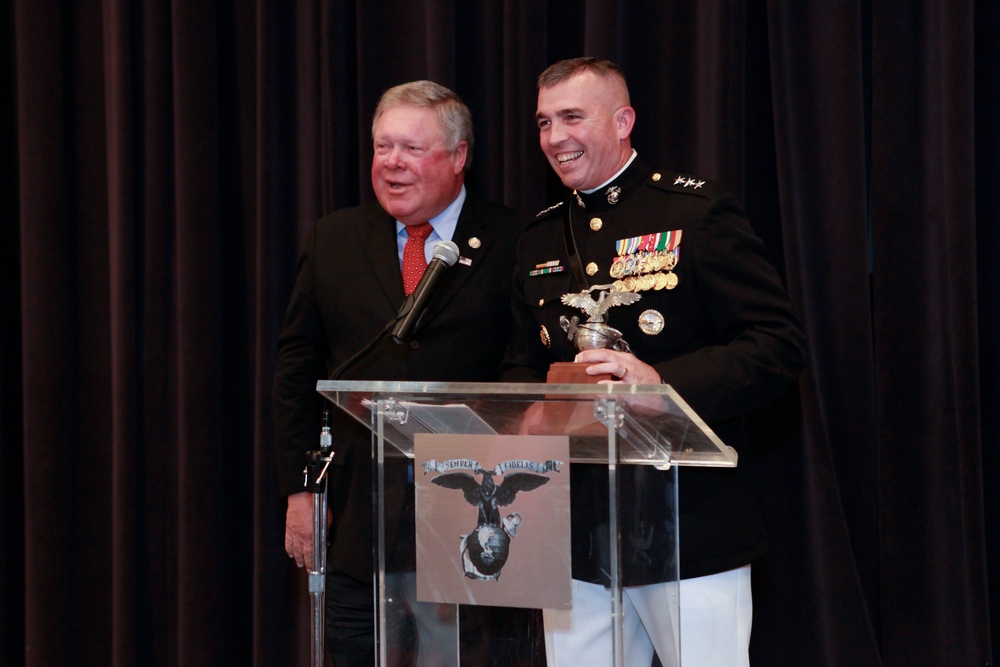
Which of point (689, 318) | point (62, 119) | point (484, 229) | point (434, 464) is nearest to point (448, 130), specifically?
point (484, 229)

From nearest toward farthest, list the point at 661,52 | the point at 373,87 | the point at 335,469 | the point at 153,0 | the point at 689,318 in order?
1. the point at 689,318
2. the point at 335,469
3. the point at 661,52
4. the point at 373,87
5. the point at 153,0

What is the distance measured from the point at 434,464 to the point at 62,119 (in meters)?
2.45

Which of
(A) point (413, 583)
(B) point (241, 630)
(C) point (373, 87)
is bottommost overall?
(B) point (241, 630)

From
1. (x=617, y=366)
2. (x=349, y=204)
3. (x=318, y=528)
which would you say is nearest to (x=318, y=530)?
(x=318, y=528)

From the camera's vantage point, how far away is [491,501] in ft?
4.74

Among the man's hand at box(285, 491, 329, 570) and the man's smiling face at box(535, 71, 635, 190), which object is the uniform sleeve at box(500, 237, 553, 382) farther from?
the man's hand at box(285, 491, 329, 570)

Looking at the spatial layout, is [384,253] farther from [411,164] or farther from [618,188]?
[618,188]

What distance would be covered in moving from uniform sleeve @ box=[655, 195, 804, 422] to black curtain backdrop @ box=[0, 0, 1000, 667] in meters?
0.67

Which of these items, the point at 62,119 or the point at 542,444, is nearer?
the point at 542,444

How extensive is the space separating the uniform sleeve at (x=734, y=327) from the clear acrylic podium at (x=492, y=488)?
0.27 m

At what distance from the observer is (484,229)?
2555mm

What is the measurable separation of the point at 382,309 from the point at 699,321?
80 centimetres

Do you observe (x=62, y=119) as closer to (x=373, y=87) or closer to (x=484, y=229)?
(x=373, y=87)

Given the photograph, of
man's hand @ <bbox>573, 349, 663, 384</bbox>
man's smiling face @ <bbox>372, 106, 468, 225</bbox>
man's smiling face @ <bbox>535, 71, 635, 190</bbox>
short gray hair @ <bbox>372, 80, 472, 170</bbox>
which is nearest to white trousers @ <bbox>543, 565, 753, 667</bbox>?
man's hand @ <bbox>573, 349, 663, 384</bbox>
